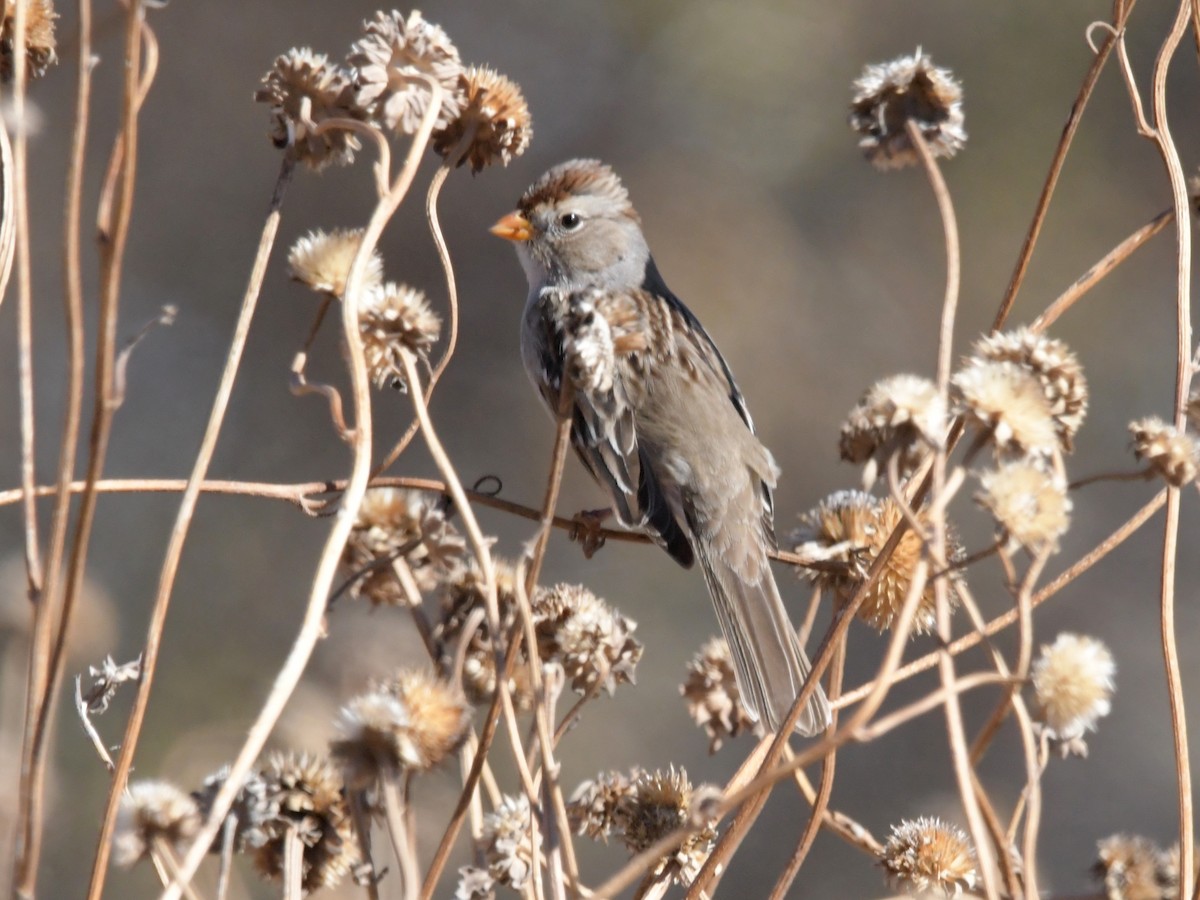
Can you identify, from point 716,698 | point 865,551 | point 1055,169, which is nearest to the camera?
point 1055,169

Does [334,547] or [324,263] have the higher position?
[324,263]

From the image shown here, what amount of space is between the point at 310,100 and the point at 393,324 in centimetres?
30

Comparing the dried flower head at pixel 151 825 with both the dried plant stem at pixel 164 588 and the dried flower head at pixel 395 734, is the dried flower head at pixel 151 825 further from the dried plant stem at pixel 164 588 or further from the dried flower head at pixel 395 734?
the dried flower head at pixel 395 734

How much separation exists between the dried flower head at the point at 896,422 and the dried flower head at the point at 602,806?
0.51 metres

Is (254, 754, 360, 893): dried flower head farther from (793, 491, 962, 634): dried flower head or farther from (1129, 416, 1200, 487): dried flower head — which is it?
(1129, 416, 1200, 487): dried flower head

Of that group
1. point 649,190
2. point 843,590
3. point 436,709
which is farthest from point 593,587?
point 436,709

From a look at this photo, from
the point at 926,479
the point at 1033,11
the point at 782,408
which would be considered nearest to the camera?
the point at 926,479

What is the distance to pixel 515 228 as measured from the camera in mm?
3693

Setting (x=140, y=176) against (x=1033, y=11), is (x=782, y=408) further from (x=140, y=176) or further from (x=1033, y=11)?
(x=140, y=176)

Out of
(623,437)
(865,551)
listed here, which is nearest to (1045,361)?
(865,551)

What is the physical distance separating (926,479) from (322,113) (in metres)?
0.87

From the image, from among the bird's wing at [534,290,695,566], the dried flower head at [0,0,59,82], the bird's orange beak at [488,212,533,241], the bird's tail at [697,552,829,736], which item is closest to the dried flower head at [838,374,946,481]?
the bird's tail at [697,552,829,736]

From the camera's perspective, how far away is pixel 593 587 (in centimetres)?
733

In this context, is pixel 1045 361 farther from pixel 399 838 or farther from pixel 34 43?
pixel 34 43
